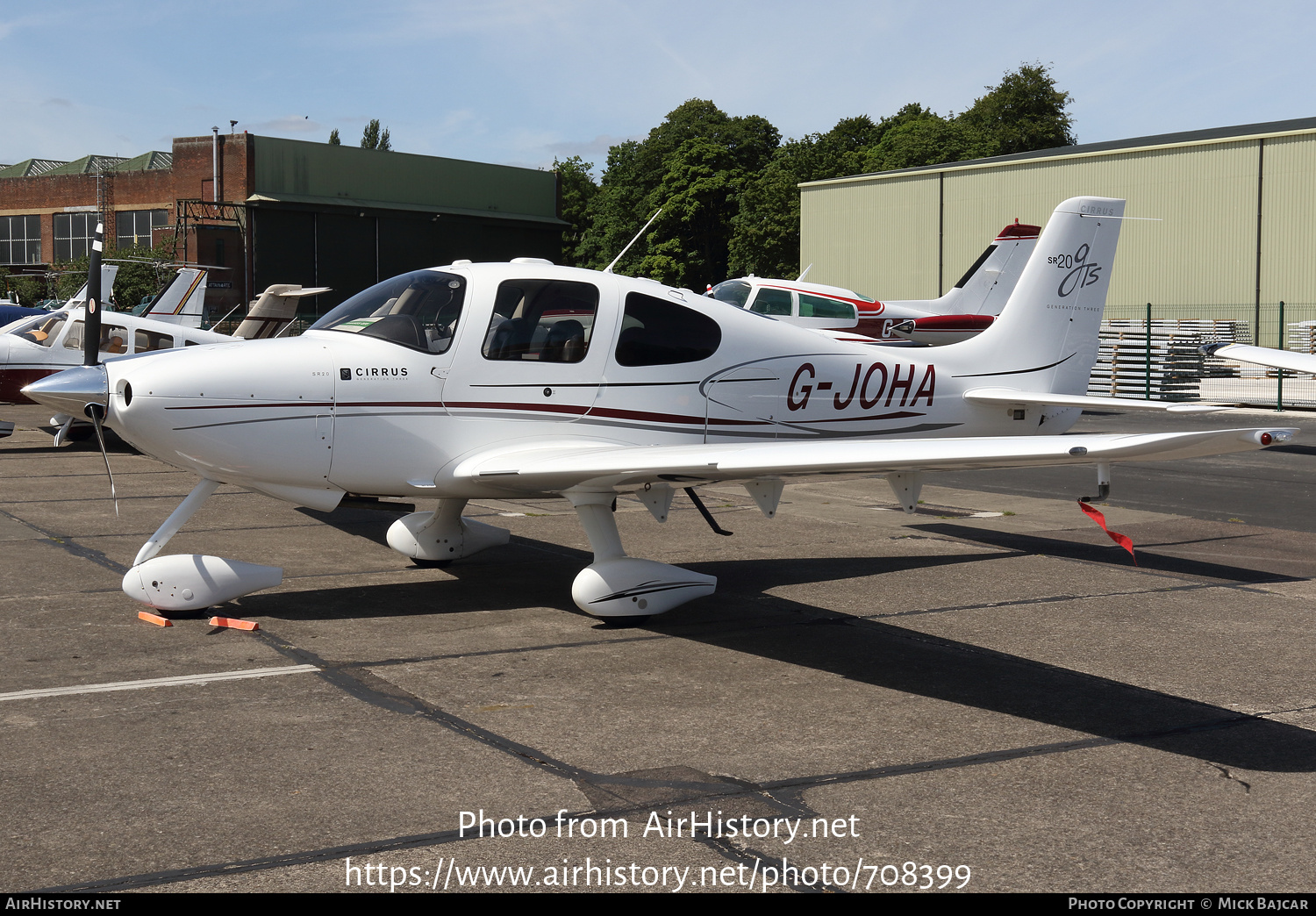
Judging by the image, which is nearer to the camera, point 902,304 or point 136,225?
point 902,304

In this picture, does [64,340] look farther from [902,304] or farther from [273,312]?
[902,304]

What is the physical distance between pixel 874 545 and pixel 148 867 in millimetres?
7182

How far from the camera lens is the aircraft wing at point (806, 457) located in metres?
4.73

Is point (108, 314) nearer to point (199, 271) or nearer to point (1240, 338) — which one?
point (199, 271)

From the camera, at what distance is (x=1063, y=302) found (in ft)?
33.0

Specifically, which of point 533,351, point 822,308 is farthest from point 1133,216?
point 533,351

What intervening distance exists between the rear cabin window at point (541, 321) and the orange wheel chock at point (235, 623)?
213cm

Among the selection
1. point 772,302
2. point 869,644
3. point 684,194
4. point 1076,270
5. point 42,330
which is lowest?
point 869,644

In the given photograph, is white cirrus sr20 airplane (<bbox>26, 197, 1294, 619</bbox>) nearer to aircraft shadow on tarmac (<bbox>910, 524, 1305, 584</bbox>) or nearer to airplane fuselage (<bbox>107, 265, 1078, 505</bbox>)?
airplane fuselage (<bbox>107, 265, 1078, 505</bbox>)

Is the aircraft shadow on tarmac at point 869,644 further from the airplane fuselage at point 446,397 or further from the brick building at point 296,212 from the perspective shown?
the brick building at point 296,212

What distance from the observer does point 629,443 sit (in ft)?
25.6

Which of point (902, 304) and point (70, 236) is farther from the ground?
point (70, 236)

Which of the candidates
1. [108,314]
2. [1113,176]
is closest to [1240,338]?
[1113,176]

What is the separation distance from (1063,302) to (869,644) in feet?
15.2
